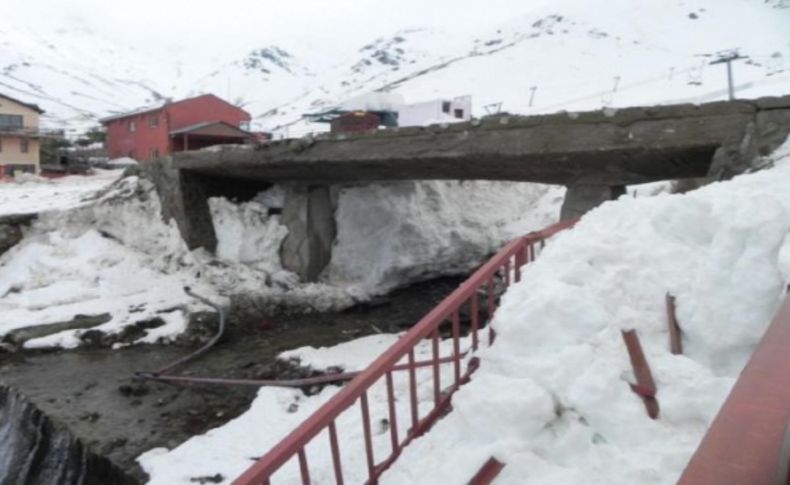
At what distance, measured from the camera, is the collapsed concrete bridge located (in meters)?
6.64

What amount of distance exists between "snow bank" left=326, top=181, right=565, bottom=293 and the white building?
42.5 feet

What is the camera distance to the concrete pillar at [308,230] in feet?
41.1

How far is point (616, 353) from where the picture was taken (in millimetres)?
3145

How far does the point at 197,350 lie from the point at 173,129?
26649 mm

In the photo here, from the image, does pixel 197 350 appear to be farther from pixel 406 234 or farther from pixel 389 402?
pixel 389 402

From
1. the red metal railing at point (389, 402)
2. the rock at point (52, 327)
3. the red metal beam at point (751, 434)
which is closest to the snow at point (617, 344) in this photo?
the red metal railing at point (389, 402)

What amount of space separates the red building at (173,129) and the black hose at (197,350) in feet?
68.6

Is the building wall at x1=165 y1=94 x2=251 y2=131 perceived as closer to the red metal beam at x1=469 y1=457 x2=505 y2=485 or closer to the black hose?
the black hose

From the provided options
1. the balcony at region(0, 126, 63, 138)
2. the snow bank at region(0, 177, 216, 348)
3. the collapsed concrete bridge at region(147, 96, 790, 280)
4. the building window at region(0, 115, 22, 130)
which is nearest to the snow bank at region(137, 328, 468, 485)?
the collapsed concrete bridge at region(147, 96, 790, 280)

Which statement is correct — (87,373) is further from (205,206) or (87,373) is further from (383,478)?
(383,478)

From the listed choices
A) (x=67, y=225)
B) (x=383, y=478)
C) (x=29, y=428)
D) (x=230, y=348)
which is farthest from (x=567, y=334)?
(x=67, y=225)

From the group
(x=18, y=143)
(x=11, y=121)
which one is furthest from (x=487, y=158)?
A: (x=11, y=121)

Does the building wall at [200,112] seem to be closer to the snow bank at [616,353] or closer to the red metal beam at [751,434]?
the snow bank at [616,353]

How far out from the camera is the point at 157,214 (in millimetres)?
13055
